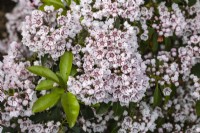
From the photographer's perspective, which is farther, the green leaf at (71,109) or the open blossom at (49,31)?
the open blossom at (49,31)

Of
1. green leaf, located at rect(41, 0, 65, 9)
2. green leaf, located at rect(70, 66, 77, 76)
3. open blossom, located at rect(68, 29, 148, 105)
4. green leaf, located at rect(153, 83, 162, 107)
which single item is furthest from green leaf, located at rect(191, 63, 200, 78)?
green leaf, located at rect(41, 0, 65, 9)

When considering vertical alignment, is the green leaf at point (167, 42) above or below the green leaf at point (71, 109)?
above

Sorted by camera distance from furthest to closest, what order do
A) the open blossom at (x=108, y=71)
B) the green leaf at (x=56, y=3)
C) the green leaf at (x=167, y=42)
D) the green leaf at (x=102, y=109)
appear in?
the green leaf at (x=167, y=42)
the green leaf at (x=56, y=3)
the green leaf at (x=102, y=109)
the open blossom at (x=108, y=71)

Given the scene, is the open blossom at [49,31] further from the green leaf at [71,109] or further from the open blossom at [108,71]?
the green leaf at [71,109]

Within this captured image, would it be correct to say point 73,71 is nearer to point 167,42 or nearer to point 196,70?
point 167,42

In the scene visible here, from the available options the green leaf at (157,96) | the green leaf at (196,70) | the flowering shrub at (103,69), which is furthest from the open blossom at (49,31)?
the green leaf at (196,70)

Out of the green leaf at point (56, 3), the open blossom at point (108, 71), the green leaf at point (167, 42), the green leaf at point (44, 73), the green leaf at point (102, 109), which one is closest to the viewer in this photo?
the open blossom at point (108, 71)

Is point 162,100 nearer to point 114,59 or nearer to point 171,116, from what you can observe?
point 171,116

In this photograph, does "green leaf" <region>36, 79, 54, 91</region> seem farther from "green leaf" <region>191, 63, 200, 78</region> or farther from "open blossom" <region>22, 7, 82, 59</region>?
"green leaf" <region>191, 63, 200, 78</region>
